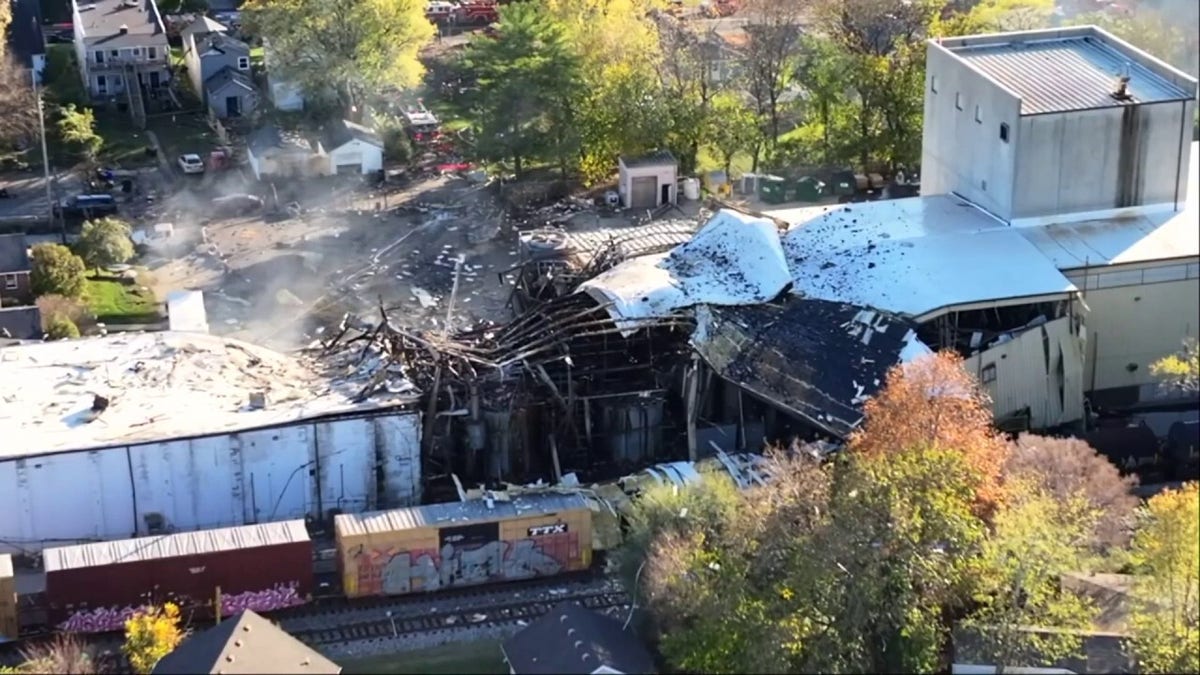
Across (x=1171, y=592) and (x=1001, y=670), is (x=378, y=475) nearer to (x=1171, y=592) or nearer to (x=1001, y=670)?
(x=1001, y=670)

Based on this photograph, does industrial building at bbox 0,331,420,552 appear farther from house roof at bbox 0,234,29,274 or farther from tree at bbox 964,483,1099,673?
tree at bbox 964,483,1099,673

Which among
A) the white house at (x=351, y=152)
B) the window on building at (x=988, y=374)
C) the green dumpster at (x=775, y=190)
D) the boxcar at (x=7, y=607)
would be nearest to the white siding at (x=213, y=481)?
the boxcar at (x=7, y=607)

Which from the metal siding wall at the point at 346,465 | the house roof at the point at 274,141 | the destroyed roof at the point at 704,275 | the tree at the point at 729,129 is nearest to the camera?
the metal siding wall at the point at 346,465

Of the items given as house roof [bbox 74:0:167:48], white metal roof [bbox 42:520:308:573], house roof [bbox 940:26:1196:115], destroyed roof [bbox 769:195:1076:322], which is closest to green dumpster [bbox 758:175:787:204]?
house roof [bbox 940:26:1196:115]

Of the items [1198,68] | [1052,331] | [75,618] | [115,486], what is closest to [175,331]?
[115,486]

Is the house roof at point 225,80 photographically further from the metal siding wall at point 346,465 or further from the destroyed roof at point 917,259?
the metal siding wall at point 346,465

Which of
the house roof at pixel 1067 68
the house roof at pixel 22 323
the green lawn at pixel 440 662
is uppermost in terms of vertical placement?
the house roof at pixel 1067 68

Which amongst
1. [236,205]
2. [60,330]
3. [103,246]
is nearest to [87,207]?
[236,205]
